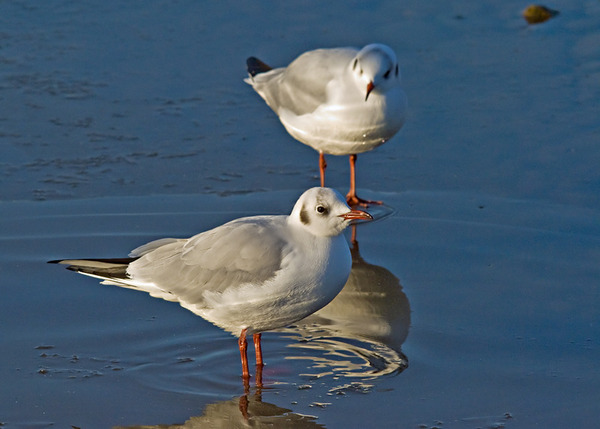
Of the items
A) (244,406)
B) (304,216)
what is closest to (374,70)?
(304,216)

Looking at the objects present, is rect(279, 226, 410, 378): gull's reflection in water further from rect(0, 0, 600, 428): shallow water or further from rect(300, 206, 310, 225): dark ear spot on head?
rect(300, 206, 310, 225): dark ear spot on head

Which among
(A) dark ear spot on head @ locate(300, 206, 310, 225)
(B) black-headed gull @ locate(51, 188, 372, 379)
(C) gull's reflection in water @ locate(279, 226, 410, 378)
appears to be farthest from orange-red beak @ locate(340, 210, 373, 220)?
(C) gull's reflection in water @ locate(279, 226, 410, 378)

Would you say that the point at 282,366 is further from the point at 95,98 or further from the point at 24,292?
the point at 95,98

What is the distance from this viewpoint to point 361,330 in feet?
17.5

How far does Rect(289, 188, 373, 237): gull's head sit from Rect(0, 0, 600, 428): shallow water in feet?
2.42

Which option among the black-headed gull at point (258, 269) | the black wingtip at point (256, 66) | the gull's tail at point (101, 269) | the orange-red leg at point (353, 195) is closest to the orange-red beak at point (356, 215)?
the black-headed gull at point (258, 269)

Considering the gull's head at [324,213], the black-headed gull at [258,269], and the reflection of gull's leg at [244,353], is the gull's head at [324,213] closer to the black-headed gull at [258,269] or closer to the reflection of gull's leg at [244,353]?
the black-headed gull at [258,269]

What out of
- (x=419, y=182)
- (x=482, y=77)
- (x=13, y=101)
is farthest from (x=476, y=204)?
(x=13, y=101)

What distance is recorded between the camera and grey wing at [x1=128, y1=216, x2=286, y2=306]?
4.76 metres

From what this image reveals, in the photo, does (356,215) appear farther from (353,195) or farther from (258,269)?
(353,195)

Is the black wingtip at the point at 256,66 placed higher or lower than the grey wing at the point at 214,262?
higher

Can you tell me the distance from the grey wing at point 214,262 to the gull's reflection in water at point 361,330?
0.59 metres

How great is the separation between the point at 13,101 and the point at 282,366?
4962mm

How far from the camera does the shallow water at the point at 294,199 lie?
4.65 m
